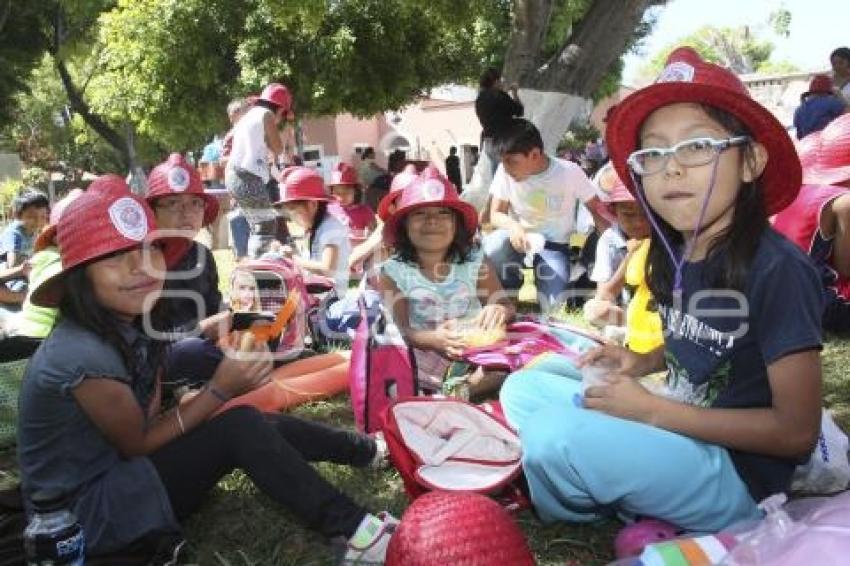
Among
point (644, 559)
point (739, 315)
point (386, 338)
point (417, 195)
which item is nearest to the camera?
point (644, 559)

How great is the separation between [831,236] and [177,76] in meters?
13.4

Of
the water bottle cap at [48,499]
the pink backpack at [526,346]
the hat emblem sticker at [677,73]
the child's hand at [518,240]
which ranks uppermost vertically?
the hat emblem sticker at [677,73]

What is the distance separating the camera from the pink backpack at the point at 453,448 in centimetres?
241

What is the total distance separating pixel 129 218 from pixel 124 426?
0.58 m

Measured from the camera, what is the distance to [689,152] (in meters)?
A: 1.88

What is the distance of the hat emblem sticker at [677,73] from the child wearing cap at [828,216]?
1578 millimetres

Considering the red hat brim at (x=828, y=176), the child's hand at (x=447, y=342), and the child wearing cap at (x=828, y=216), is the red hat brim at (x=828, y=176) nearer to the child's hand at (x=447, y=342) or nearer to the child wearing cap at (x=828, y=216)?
the child wearing cap at (x=828, y=216)

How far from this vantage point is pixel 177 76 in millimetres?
14664

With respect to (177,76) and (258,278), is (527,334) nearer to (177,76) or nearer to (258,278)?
(258,278)

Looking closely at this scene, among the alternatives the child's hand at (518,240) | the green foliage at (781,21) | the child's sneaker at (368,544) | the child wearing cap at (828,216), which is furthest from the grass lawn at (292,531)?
the green foliage at (781,21)

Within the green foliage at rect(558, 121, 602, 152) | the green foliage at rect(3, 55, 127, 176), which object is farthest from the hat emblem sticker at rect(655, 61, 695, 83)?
the green foliage at rect(3, 55, 127, 176)

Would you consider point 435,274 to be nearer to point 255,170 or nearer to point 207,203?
point 207,203

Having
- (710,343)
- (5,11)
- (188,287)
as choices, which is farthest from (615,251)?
(5,11)

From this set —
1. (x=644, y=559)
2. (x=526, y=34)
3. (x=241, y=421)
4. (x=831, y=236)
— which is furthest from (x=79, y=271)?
(x=526, y=34)
